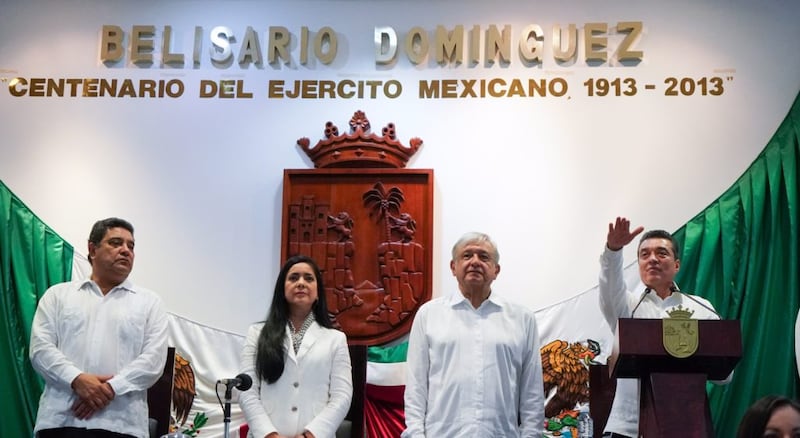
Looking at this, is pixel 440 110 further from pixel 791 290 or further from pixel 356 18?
pixel 791 290

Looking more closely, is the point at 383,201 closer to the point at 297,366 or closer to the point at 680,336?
the point at 297,366

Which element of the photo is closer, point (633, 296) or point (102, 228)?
point (633, 296)

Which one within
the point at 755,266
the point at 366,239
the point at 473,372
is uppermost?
the point at 366,239

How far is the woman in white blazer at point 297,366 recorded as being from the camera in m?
3.84

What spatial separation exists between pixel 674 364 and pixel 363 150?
266 cm

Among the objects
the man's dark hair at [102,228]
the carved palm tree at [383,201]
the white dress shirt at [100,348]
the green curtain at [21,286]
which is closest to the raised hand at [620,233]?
the carved palm tree at [383,201]

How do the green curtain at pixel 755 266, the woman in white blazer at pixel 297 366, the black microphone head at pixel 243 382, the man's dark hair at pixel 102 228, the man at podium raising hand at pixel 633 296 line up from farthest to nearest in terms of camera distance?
the green curtain at pixel 755 266, the man's dark hair at pixel 102 228, the woman in white blazer at pixel 297 366, the man at podium raising hand at pixel 633 296, the black microphone head at pixel 243 382

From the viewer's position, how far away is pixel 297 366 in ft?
13.0

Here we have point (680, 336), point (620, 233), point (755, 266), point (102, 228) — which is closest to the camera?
point (680, 336)

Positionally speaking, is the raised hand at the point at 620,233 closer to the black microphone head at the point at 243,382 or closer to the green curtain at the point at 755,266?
the black microphone head at the point at 243,382

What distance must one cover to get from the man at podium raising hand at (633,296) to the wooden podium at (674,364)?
54 centimetres

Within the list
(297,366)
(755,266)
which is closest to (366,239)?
(297,366)

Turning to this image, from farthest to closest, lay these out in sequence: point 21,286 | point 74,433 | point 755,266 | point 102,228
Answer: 1. point 21,286
2. point 755,266
3. point 102,228
4. point 74,433

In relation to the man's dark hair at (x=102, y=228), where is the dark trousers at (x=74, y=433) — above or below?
below
